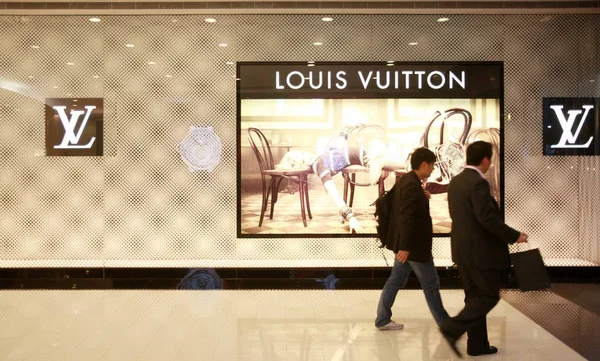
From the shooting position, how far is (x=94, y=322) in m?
5.39

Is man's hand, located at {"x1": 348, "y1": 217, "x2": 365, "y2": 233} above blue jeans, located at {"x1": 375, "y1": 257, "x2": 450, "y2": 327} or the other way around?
above

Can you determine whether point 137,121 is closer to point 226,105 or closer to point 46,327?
point 226,105

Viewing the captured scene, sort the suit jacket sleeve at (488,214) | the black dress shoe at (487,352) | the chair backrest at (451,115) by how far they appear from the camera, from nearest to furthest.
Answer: the suit jacket sleeve at (488,214) < the black dress shoe at (487,352) < the chair backrest at (451,115)

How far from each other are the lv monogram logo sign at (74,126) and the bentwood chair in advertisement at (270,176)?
1.61 m

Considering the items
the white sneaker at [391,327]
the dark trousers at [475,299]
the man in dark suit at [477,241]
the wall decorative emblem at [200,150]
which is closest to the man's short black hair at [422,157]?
the man in dark suit at [477,241]

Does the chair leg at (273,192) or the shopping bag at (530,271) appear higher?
the chair leg at (273,192)

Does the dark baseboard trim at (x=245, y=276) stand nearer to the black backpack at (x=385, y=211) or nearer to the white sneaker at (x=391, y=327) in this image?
the white sneaker at (x=391, y=327)

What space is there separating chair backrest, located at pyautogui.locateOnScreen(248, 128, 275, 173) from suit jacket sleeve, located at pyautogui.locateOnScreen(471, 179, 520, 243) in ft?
11.1

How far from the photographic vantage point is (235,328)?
520 cm

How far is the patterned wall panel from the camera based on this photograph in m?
7.21

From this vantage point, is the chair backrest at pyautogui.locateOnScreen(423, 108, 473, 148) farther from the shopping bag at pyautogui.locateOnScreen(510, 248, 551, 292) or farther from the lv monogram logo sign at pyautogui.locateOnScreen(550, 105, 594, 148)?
the shopping bag at pyautogui.locateOnScreen(510, 248, 551, 292)

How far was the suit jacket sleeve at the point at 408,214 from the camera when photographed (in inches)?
184

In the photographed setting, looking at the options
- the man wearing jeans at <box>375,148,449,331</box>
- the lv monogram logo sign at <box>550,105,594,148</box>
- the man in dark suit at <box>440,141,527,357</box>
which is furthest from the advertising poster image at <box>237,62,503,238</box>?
the man in dark suit at <box>440,141,527,357</box>

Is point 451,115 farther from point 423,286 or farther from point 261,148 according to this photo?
point 423,286
